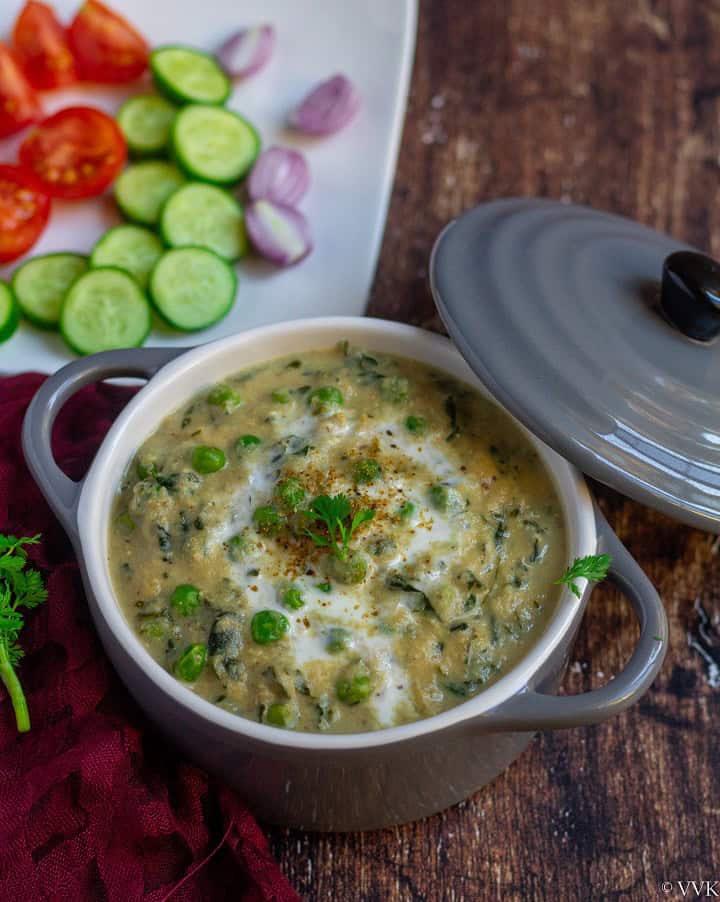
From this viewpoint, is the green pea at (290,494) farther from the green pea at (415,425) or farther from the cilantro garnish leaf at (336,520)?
the green pea at (415,425)

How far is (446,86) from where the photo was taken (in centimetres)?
428

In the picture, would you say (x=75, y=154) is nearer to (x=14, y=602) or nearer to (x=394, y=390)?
(x=394, y=390)

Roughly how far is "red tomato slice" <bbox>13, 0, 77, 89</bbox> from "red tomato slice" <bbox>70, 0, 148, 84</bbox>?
0.06m

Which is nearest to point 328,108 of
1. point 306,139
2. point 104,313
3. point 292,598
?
point 306,139

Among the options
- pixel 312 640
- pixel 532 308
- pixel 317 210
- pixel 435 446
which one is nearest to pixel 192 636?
pixel 312 640

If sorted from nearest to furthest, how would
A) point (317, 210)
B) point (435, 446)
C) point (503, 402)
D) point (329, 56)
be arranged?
point (503, 402), point (435, 446), point (317, 210), point (329, 56)

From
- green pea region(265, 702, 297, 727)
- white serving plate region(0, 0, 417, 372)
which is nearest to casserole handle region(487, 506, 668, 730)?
green pea region(265, 702, 297, 727)

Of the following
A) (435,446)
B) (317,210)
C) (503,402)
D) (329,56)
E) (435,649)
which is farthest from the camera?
(329,56)

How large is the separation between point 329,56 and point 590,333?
2.02 metres

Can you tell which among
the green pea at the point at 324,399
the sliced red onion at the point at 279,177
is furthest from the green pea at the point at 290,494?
the sliced red onion at the point at 279,177

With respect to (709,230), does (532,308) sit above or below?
above

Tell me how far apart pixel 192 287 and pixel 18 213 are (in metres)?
0.68

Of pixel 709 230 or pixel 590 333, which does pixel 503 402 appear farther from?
pixel 709 230

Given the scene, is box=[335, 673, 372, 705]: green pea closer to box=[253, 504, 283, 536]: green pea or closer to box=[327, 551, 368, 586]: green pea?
box=[327, 551, 368, 586]: green pea
